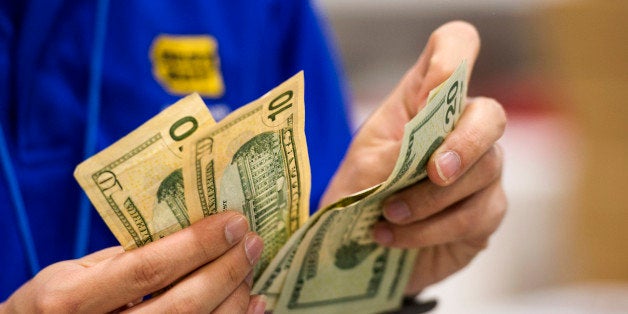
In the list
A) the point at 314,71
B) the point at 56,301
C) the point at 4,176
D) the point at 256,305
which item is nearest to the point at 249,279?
the point at 256,305

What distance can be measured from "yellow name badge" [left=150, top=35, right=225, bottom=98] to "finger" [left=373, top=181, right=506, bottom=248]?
295mm

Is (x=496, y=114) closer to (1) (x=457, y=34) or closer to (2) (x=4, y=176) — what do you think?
(1) (x=457, y=34)

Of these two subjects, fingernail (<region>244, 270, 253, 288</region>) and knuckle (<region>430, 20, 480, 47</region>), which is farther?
knuckle (<region>430, 20, 480, 47</region>)

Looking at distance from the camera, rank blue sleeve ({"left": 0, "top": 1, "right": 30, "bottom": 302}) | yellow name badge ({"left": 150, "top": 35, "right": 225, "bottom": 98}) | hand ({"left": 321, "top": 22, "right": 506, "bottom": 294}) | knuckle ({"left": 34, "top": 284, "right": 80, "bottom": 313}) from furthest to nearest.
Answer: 1. yellow name badge ({"left": 150, "top": 35, "right": 225, "bottom": 98})
2. blue sleeve ({"left": 0, "top": 1, "right": 30, "bottom": 302})
3. hand ({"left": 321, "top": 22, "right": 506, "bottom": 294})
4. knuckle ({"left": 34, "top": 284, "right": 80, "bottom": 313})

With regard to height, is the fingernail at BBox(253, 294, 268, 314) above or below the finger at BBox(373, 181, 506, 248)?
below

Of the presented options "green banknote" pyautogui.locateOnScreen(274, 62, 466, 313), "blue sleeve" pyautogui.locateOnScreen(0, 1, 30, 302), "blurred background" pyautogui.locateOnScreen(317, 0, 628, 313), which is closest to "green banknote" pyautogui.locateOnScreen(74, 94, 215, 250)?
"green banknote" pyautogui.locateOnScreen(274, 62, 466, 313)

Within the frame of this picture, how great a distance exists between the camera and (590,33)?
204 cm

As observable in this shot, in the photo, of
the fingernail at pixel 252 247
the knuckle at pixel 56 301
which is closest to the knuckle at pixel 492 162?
the fingernail at pixel 252 247

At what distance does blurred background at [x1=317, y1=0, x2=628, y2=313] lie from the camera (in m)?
1.89

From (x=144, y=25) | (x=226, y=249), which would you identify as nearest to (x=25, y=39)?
(x=144, y=25)

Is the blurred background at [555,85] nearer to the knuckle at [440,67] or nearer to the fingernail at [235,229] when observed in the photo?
the knuckle at [440,67]

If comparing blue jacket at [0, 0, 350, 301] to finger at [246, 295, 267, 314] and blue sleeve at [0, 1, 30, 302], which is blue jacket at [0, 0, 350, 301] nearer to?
blue sleeve at [0, 1, 30, 302]

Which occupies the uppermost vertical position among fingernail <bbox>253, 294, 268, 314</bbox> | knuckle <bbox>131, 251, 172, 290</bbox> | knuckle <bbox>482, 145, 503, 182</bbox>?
knuckle <bbox>482, 145, 503, 182</bbox>

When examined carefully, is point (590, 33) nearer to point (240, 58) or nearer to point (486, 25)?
point (486, 25)
